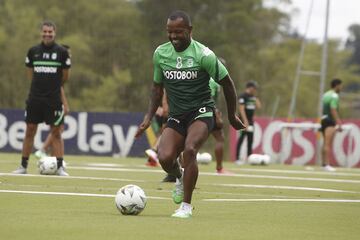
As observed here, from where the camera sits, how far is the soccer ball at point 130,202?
11734mm

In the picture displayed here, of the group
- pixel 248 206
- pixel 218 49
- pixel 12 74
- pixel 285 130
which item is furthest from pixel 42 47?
pixel 218 49

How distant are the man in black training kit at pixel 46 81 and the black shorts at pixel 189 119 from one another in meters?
6.28

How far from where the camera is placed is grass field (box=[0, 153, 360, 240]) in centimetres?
1003

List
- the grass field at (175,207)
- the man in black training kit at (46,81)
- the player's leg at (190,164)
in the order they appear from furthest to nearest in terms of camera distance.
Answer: the man in black training kit at (46,81)
the player's leg at (190,164)
the grass field at (175,207)

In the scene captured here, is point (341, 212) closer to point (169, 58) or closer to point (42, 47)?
point (169, 58)

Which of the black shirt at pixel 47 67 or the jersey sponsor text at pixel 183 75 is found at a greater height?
the jersey sponsor text at pixel 183 75

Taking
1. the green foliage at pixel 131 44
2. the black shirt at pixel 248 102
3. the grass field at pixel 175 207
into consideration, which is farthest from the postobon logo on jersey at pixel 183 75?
the green foliage at pixel 131 44

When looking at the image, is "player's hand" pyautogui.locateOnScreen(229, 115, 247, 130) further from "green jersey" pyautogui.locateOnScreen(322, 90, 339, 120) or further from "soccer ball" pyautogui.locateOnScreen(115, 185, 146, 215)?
"green jersey" pyautogui.locateOnScreen(322, 90, 339, 120)

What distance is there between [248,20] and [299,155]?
3308cm

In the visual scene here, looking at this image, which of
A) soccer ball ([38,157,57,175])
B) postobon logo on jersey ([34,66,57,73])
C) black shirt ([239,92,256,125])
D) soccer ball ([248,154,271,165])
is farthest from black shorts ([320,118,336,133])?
postobon logo on jersey ([34,66,57,73])

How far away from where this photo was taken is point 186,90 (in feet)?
39.6

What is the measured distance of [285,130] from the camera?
109 ft

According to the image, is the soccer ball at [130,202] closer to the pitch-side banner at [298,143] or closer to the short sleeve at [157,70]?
the short sleeve at [157,70]

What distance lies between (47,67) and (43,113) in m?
0.78
